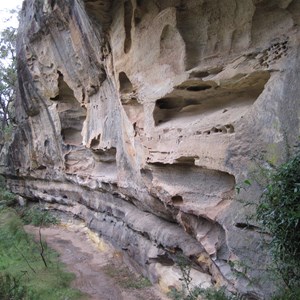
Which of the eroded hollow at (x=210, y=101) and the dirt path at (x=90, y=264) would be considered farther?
the dirt path at (x=90, y=264)

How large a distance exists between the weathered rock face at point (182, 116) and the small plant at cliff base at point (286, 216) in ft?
1.59

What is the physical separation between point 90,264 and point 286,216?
656 centimetres

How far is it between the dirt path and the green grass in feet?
1.01

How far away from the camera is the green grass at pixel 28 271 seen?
6.27 meters

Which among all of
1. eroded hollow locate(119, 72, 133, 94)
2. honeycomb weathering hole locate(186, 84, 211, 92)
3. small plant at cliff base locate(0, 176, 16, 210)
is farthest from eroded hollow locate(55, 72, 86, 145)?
honeycomb weathering hole locate(186, 84, 211, 92)

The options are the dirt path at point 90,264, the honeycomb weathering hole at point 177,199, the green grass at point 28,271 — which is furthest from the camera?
the dirt path at point 90,264

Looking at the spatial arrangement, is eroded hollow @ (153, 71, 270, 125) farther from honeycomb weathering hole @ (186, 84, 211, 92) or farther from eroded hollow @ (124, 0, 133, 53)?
eroded hollow @ (124, 0, 133, 53)

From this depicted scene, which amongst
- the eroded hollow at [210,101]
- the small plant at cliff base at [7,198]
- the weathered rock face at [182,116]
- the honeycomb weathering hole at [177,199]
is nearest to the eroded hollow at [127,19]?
the weathered rock face at [182,116]

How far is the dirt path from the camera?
6855 mm

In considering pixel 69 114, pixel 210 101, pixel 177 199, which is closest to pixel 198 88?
pixel 210 101

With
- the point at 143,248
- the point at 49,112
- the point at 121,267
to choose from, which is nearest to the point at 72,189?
the point at 49,112

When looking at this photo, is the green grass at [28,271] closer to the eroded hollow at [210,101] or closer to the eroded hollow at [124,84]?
the eroded hollow at [210,101]

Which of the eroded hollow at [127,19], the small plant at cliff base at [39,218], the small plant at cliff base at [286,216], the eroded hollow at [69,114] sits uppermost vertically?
the eroded hollow at [127,19]

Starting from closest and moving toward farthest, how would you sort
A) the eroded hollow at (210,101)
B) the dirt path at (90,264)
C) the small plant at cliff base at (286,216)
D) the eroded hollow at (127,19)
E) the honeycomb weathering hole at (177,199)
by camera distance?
the small plant at cliff base at (286,216) < the eroded hollow at (210,101) < the honeycomb weathering hole at (177,199) < the dirt path at (90,264) < the eroded hollow at (127,19)
